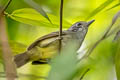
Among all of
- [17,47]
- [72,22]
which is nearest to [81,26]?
[72,22]

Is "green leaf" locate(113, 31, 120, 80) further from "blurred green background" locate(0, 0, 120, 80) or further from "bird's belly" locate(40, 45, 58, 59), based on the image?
"bird's belly" locate(40, 45, 58, 59)

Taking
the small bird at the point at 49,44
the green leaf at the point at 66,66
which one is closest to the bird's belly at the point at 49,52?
the small bird at the point at 49,44

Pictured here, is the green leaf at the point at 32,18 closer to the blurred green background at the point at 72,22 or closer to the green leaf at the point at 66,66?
the blurred green background at the point at 72,22

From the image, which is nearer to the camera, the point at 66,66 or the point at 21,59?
the point at 66,66

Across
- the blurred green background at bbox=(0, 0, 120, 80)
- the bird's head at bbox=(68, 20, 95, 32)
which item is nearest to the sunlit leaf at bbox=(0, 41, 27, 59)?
the blurred green background at bbox=(0, 0, 120, 80)

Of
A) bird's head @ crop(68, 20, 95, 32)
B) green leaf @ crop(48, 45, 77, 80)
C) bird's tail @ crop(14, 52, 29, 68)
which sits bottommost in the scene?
bird's tail @ crop(14, 52, 29, 68)

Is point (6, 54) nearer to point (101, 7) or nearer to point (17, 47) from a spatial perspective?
point (17, 47)

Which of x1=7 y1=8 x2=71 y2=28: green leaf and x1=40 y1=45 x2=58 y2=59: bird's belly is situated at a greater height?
x1=7 y1=8 x2=71 y2=28: green leaf
